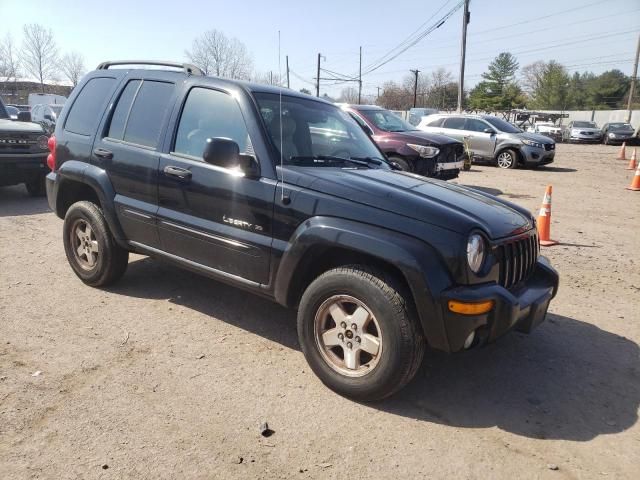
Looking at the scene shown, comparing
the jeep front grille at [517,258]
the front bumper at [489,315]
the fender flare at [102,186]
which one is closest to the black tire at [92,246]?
the fender flare at [102,186]

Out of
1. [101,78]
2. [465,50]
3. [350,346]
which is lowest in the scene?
[350,346]

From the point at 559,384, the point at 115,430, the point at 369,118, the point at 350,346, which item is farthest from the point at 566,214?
the point at 115,430

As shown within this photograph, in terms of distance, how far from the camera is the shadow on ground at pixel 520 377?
2.99 m

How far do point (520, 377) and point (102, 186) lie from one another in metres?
3.59

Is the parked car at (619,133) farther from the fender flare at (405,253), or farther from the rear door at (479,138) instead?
the fender flare at (405,253)

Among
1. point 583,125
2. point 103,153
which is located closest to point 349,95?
point 583,125

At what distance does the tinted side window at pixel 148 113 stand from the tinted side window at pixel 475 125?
45.2ft

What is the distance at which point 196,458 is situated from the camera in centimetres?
254

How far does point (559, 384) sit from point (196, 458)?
239 cm

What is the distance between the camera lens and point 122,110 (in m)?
4.32

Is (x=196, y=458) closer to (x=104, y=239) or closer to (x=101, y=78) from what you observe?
(x=104, y=239)

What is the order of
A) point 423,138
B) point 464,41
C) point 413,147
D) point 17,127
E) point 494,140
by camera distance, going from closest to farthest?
point 17,127 → point 413,147 → point 423,138 → point 494,140 → point 464,41

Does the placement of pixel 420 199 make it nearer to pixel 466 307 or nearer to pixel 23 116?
pixel 466 307

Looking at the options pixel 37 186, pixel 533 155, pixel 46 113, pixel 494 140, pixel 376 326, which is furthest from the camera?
pixel 46 113
